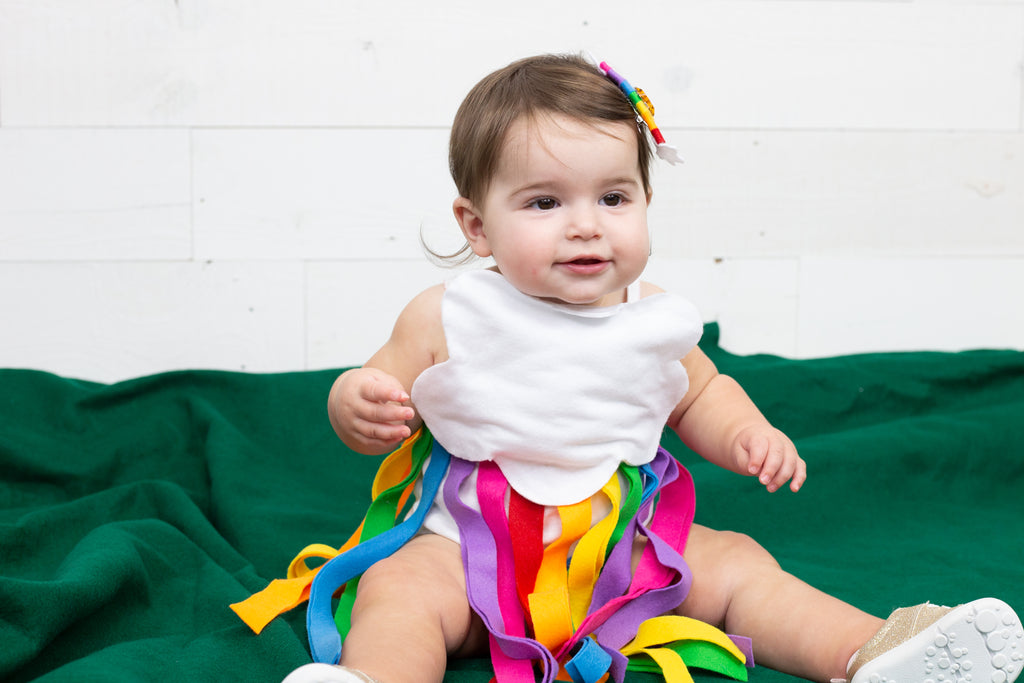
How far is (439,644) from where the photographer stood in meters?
0.81

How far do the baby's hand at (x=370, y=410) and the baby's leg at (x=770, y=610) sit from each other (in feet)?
1.06

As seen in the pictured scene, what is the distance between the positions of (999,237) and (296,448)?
1.42m

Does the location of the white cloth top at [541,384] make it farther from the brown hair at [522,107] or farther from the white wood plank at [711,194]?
the white wood plank at [711,194]

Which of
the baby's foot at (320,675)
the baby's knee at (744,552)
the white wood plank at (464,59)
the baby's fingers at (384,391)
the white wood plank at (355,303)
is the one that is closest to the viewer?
the baby's foot at (320,675)

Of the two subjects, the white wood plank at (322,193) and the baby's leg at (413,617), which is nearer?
the baby's leg at (413,617)

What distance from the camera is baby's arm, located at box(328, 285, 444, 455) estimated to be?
85cm

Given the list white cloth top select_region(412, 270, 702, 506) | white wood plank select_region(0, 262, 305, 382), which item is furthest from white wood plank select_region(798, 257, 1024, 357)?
white cloth top select_region(412, 270, 702, 506)

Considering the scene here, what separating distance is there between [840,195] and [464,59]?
753mm

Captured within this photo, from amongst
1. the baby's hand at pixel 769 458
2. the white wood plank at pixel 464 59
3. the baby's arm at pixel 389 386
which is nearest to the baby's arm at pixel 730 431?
the baby's hand at pixel 769 458

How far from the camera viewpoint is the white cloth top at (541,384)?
0.92 meters

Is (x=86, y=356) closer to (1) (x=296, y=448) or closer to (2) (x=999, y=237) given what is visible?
(1) (x=296, y=448)

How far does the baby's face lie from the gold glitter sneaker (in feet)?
1.24

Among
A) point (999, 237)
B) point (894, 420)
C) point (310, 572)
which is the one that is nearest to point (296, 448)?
point (310, 572)

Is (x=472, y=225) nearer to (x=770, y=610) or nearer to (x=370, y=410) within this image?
(x=370, y=410)
